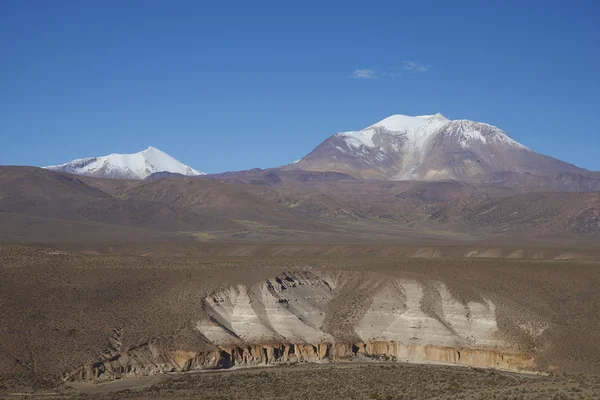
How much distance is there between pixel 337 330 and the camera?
73.9 meters

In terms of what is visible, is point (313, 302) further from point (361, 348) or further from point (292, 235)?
point (292, 235)

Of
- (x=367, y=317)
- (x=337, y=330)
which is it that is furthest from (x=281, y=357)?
(x=367, y=317)

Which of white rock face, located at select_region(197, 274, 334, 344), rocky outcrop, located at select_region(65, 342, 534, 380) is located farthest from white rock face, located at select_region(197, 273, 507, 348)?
rocky outcrop, located at select_region(65, 342, 534, 380)

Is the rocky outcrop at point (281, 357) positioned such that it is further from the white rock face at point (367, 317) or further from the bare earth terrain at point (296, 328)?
the white rock face at point (367, 317)

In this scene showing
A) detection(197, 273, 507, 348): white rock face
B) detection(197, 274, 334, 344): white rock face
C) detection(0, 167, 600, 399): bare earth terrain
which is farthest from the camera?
detection(197, 273, 507, 348): white rock face

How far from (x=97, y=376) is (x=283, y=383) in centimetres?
1312

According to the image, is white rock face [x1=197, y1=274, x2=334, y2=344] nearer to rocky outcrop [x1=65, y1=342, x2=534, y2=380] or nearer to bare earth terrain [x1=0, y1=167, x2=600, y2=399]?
bare earth terrain [x1=0, y1=167, x2=600, y2=399]

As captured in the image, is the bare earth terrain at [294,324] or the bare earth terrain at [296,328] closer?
the bare earth terrain at [296,328]

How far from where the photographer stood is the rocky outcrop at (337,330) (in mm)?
65938

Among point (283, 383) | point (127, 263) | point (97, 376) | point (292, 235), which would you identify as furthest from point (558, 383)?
point (292, 235)

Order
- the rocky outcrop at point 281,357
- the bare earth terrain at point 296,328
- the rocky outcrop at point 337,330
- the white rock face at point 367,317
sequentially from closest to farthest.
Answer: the bare earth terrain at point 296,328 < the rocky outcrop at point 281,357 < the rocky outcrop at point 337,330 < the white rock face at point 367,317

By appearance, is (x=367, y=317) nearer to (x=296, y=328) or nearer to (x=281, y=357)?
(x=296, y=328)

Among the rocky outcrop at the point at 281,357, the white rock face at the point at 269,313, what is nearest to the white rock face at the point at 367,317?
the white rock face at the point at 269,313

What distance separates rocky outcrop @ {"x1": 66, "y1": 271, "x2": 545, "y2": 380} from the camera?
65.9m
